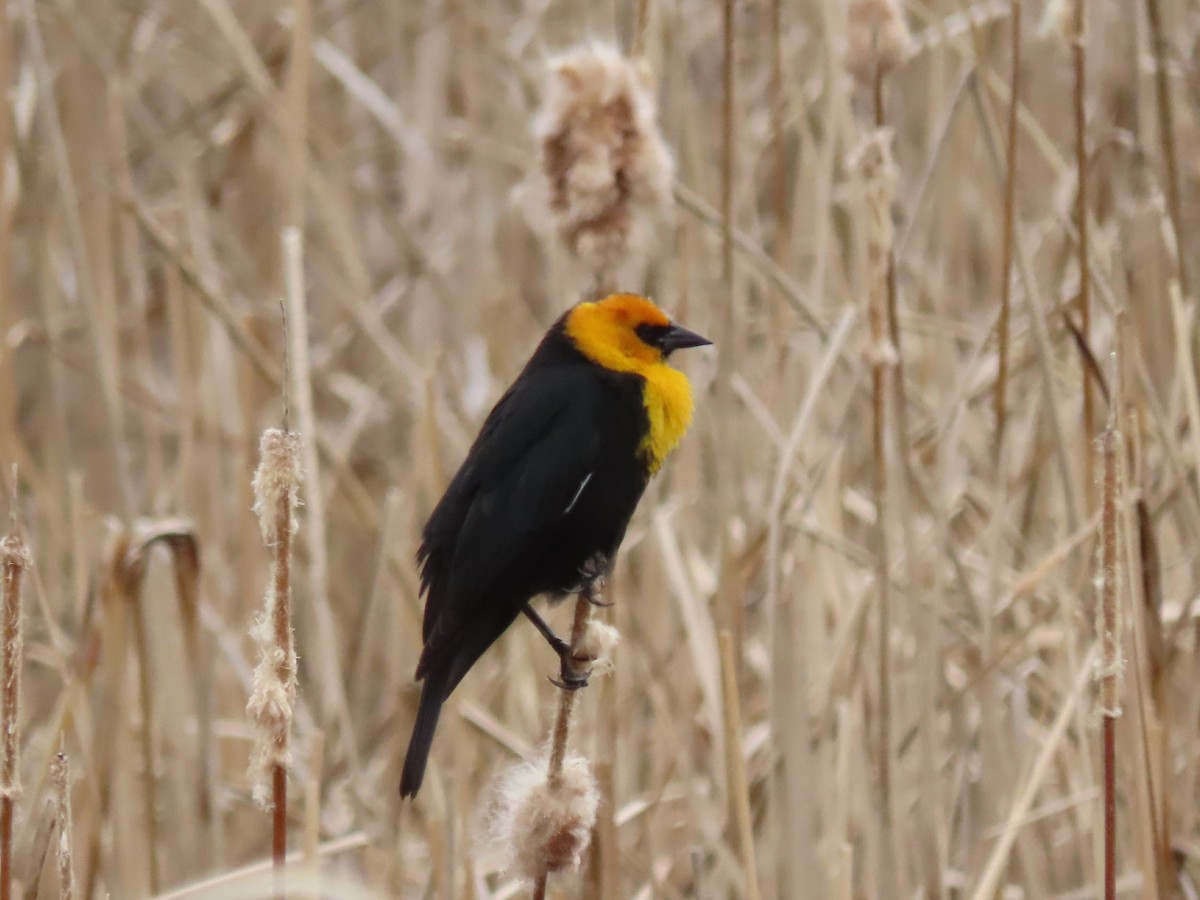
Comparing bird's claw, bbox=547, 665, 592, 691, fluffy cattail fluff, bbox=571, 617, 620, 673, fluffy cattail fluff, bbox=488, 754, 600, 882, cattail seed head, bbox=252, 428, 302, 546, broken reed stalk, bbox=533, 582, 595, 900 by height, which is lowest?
fluffy cattail fluff, bbox=488, 754, 600, 882

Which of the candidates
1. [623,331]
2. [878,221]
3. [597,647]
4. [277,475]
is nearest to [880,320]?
[878,221]

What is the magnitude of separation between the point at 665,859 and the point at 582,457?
24.9 inches

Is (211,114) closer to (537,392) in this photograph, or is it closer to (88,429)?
(88,429)

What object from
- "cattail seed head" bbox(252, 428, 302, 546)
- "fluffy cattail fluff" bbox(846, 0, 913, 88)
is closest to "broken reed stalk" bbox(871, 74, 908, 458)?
"fluffy cattail fluff" bbox(846, 0, 913, 88)

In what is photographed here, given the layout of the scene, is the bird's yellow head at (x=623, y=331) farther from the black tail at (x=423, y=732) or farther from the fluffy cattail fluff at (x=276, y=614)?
the fluffy cattail fluff at (x=276, y=614)

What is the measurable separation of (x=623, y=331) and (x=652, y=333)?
0.12ft

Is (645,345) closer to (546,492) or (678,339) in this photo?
(678,339)

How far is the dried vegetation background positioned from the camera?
4.89 feet

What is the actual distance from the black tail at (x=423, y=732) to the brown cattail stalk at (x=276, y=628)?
1.21 feet

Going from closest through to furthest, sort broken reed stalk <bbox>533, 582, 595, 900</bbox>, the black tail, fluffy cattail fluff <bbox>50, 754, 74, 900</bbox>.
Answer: fluffy cattail fluff <bbox>50, 754, 74, 900</bbox> → broken reed stalk <bbox>533, 582, 595, 900</bbox> → the black tail

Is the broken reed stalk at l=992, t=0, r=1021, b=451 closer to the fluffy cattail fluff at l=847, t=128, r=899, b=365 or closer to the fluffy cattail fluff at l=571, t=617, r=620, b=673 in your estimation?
the fluffy cattail fluff at l=847, t=128, r=899, b=365

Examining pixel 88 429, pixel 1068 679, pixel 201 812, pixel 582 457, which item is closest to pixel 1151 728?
pixel 1068 679

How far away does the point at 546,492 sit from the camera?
5.02 feet

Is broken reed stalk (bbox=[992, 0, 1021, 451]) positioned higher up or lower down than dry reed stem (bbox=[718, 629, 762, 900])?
higher up
